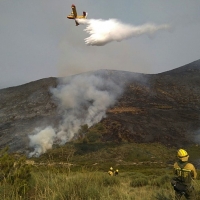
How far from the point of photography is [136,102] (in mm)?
79500

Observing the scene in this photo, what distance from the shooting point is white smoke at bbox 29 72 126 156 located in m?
62.5

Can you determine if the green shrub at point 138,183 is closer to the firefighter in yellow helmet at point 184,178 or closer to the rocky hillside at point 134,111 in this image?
the firefighter in yellow helmet at point 184,178

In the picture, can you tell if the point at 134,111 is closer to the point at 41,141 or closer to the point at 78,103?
the point at 78,103

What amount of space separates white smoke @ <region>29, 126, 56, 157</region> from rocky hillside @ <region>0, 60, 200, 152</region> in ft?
7.15

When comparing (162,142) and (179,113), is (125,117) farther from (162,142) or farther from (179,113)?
(179,113)

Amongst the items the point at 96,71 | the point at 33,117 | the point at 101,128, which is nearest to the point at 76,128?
the point at 101,128

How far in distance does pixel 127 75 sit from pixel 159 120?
3300cm

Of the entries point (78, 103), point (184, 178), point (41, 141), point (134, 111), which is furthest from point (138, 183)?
point (78, 103)

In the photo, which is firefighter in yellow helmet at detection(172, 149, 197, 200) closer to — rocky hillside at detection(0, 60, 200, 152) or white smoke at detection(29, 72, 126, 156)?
white smoke at detection(29, 72, 126, 156)

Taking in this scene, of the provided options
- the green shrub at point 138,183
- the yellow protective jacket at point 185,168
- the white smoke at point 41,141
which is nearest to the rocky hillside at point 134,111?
the white smoke at point 41,141

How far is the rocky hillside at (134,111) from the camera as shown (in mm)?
64750

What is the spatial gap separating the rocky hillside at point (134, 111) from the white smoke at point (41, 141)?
85.8 inches

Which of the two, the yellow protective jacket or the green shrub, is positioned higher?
the yellow protective jacket

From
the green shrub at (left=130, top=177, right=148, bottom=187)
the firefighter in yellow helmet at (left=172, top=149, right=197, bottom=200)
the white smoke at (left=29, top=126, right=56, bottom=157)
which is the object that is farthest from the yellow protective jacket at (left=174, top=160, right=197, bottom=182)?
the white smoke at (left=29, top=126, right=56, bottom=157)
